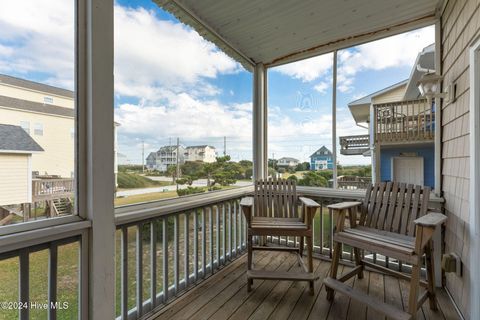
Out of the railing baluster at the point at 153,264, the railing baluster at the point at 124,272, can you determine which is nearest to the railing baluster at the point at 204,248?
the railing baluster at the point at 153,264

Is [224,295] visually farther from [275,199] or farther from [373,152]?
[373,152]

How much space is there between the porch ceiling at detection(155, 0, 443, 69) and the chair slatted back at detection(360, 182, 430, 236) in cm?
174

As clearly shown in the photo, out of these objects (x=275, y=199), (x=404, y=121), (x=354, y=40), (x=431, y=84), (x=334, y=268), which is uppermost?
(x=354, y=40)

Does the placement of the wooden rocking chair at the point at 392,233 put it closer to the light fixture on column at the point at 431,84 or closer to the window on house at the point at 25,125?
the light fixture on column at the point at 431,84

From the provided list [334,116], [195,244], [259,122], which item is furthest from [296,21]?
[195,244]

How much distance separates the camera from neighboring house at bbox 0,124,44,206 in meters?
1.11

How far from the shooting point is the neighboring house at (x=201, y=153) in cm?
225

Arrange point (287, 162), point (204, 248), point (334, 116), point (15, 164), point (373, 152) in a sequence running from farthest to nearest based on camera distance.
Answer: point (287, 162) → point (334, 116) → point (373, 152) → point (204, 248) → point (15, 164)

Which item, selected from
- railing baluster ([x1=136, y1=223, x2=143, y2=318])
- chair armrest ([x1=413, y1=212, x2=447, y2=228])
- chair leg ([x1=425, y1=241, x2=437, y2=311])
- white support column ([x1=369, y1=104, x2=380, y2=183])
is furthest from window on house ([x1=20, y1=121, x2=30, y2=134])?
white support column ([x1=369, y1=104, x2=380, y2=183])

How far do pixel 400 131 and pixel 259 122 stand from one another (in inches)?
67.6

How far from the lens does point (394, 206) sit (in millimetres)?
2035

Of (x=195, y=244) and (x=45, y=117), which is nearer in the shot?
(x=45, y=117)

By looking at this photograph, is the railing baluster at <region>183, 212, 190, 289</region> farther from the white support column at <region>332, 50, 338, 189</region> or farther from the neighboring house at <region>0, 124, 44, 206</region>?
the white support column at <region>332, 50, 338, 189</region>

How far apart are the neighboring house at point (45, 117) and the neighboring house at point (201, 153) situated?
3.34ft
